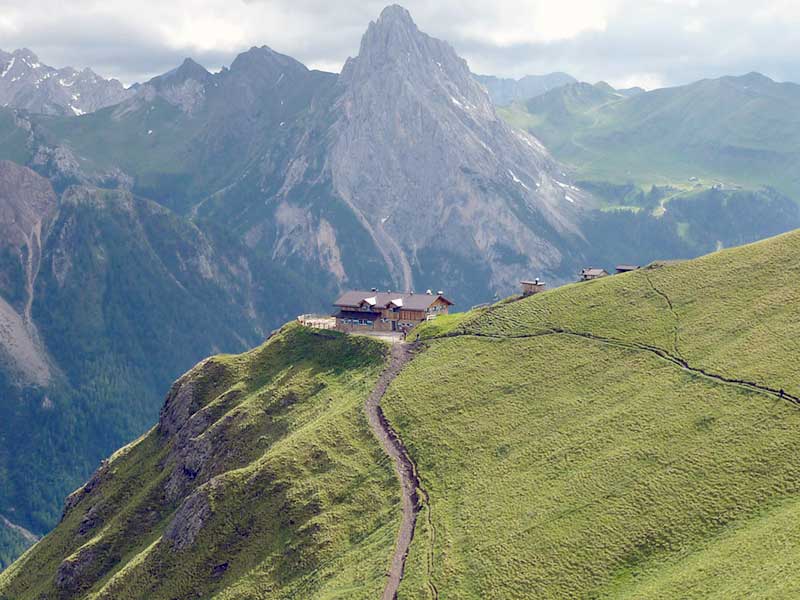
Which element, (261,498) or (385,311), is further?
(385,311)

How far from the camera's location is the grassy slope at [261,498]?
376 ft

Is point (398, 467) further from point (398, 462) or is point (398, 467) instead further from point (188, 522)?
point (188, 522)

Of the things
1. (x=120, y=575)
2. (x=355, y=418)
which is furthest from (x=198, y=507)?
(x=355, y=418)

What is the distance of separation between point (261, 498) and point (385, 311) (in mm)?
65701

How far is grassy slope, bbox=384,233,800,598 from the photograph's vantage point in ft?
306

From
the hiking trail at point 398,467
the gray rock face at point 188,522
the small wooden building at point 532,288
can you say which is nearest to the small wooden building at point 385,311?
the small wooden building at point 532,288

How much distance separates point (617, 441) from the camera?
112750mm

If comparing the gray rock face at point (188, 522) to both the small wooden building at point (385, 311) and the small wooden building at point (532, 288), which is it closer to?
the small wooden building at point (385, 311)

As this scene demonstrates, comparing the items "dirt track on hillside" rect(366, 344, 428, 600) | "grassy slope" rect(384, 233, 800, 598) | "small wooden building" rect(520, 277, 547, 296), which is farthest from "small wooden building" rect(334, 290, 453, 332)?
"grassy slope" rect(384, 233, 800, 598)

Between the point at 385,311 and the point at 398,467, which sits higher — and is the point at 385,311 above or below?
above

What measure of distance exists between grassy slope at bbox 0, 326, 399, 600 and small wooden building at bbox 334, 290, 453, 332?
15.6 m

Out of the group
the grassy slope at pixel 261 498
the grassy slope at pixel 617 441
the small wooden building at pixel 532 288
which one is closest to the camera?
the grassy slope at pixel 617 441

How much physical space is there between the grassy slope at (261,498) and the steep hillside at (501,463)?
37 centimetres

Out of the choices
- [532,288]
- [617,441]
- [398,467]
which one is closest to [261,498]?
[398,467]
